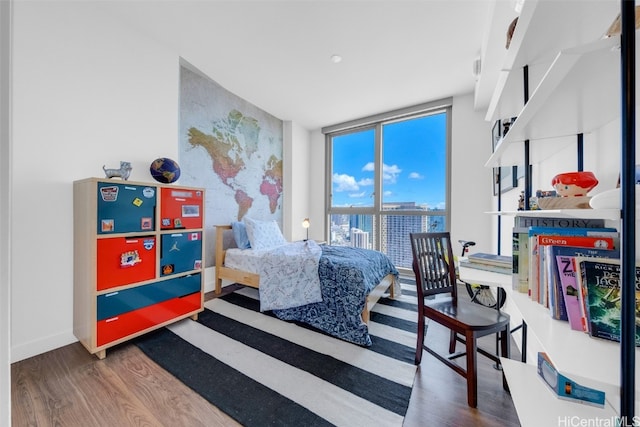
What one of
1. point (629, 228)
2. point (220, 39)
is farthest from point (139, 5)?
point (629, 228)

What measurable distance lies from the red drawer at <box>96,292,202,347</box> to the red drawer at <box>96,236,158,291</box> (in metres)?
0.25

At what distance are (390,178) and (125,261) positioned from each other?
3.70 metres

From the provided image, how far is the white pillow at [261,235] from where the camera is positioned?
309 cm

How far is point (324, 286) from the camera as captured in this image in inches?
84.8

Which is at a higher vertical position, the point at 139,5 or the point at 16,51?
the point at 139,5

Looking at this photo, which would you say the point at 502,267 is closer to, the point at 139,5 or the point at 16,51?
the point at 139,5

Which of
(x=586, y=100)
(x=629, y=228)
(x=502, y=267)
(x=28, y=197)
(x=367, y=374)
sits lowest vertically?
(x=367, y=374)

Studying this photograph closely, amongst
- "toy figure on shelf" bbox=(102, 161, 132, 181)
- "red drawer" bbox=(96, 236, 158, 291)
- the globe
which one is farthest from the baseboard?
the globe

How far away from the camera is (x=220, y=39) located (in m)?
2.36

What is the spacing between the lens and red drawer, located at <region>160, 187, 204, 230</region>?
2059 millimetres

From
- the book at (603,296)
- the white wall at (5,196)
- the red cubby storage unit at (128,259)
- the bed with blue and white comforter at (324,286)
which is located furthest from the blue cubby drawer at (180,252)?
the book at (603,296)

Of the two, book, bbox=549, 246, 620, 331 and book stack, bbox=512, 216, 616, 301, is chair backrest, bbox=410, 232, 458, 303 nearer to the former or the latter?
book stack, bbox=512, 216, 616, 301

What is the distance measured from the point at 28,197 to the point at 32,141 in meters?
0.41

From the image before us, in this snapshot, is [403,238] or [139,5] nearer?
[139,5]
